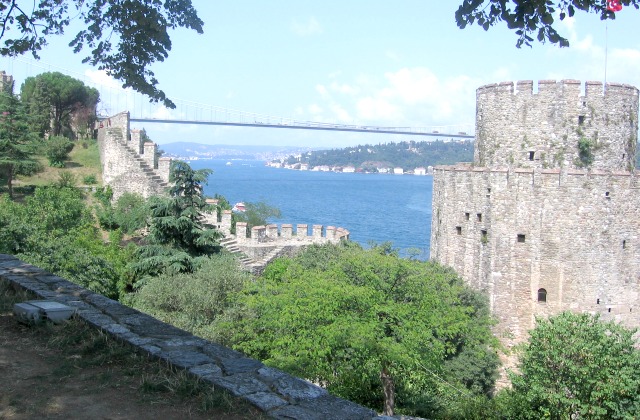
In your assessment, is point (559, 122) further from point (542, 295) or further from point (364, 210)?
point (364, 210)

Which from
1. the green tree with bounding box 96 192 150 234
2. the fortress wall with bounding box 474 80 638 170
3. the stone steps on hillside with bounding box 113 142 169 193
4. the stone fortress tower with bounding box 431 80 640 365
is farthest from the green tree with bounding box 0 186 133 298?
the fortress wall with bounding box 474 80 638 170

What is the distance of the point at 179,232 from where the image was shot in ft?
53.7

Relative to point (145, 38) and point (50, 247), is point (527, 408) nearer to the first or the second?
point (145, 38)

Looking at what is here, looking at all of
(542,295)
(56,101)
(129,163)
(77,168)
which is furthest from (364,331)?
(56,101)

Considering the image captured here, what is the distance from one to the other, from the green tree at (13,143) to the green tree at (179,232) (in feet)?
22.2

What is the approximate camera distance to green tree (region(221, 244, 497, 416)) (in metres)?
10.9

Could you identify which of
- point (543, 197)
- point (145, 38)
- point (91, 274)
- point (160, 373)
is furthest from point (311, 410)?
point (543, 197)

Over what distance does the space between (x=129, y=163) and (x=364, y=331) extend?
14.1 meters

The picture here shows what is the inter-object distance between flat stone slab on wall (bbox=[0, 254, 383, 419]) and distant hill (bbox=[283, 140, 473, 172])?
108m

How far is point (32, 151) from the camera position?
71.2ft

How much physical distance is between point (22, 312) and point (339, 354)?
6.51 metres

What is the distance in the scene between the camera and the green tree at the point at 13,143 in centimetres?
2055

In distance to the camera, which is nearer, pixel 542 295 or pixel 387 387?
pixel 387 387

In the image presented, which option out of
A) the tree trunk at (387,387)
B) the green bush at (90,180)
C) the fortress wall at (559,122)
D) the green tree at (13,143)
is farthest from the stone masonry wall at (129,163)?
the tree trunk at (387,387)
